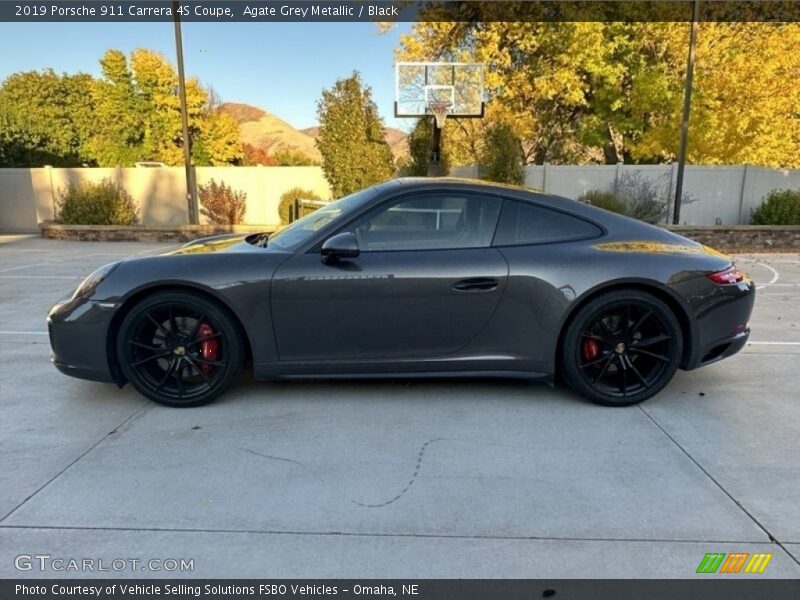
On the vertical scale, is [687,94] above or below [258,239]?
above

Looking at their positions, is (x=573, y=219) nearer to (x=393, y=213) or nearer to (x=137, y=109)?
(x=393, y=213)

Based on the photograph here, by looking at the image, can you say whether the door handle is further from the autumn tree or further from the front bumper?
the autumn tree

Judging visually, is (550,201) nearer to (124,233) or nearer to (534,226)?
(534,226)

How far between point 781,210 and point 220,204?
15.5 meters

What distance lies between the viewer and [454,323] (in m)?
3.41

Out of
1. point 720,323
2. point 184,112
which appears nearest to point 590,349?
point 720,323

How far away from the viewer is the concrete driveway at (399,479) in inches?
86.0

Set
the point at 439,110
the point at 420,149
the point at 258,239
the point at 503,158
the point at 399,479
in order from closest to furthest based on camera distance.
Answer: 1. the point at 399,479
2. the point at 258,239
3. the point at 503,158
4. the point at 439,110
5. the point at 420,149

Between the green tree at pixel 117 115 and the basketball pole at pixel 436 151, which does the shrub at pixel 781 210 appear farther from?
the green tree at pixel 117 115

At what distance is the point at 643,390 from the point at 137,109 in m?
45.1

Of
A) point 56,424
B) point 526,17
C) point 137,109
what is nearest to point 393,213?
point 56,424

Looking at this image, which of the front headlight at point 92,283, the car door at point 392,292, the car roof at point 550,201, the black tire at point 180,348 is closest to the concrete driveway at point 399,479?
the black tire at point 180,348

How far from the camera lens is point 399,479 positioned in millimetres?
2705
